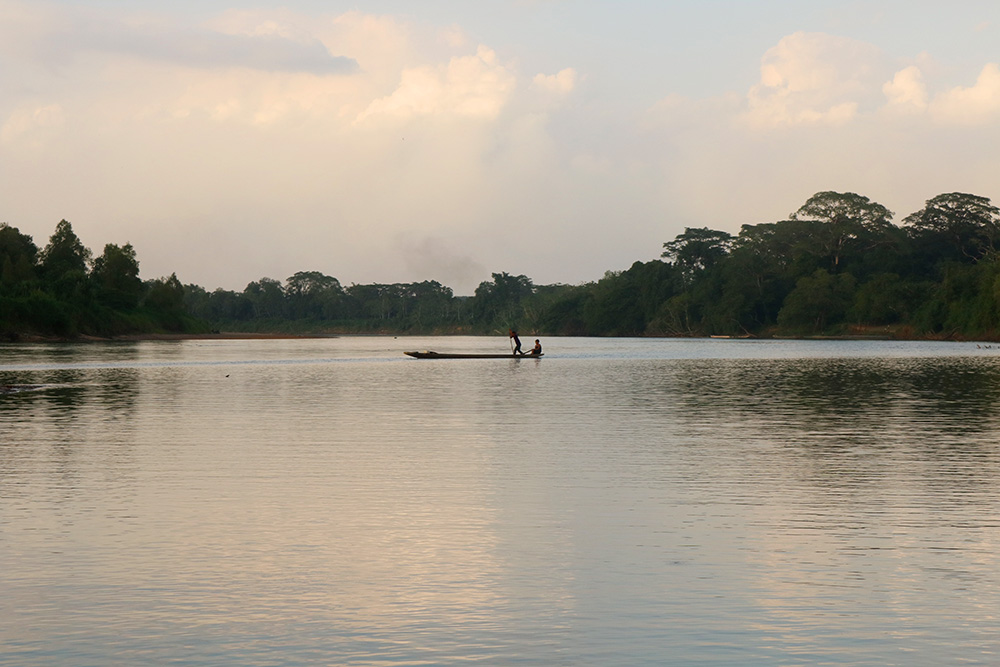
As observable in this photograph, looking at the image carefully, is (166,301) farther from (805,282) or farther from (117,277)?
(805,282)

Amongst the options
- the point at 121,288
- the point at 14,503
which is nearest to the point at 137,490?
the point at 14,503

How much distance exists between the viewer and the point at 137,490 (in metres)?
16.2

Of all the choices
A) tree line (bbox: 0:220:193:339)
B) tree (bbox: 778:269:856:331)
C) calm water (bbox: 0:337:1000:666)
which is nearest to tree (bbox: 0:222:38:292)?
tree line (bbox: 0:220:193:339)

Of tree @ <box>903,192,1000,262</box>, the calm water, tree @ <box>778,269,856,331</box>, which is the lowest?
the calm water

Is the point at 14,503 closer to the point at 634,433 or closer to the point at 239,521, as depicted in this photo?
the point at 239,521

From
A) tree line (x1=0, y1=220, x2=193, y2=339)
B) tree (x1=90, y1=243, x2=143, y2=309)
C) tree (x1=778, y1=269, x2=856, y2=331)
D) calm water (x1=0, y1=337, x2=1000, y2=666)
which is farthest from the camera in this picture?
tree (x1=778, y1=269, x2=856, y2=331)

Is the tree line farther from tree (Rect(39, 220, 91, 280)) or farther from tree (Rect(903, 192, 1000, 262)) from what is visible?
tree (Rect(903, 192, 1000, 262))

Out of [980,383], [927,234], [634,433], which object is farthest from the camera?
[927,234]

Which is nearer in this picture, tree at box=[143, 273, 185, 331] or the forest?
the forest

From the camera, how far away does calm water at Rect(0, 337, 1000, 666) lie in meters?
8.45

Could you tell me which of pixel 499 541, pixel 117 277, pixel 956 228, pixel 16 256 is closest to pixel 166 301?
pixel 117 277

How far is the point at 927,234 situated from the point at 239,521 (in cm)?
17131

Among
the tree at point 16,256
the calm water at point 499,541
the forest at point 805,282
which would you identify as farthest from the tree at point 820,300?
the calm water at point 499,541

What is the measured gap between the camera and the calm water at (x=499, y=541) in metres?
8.45
